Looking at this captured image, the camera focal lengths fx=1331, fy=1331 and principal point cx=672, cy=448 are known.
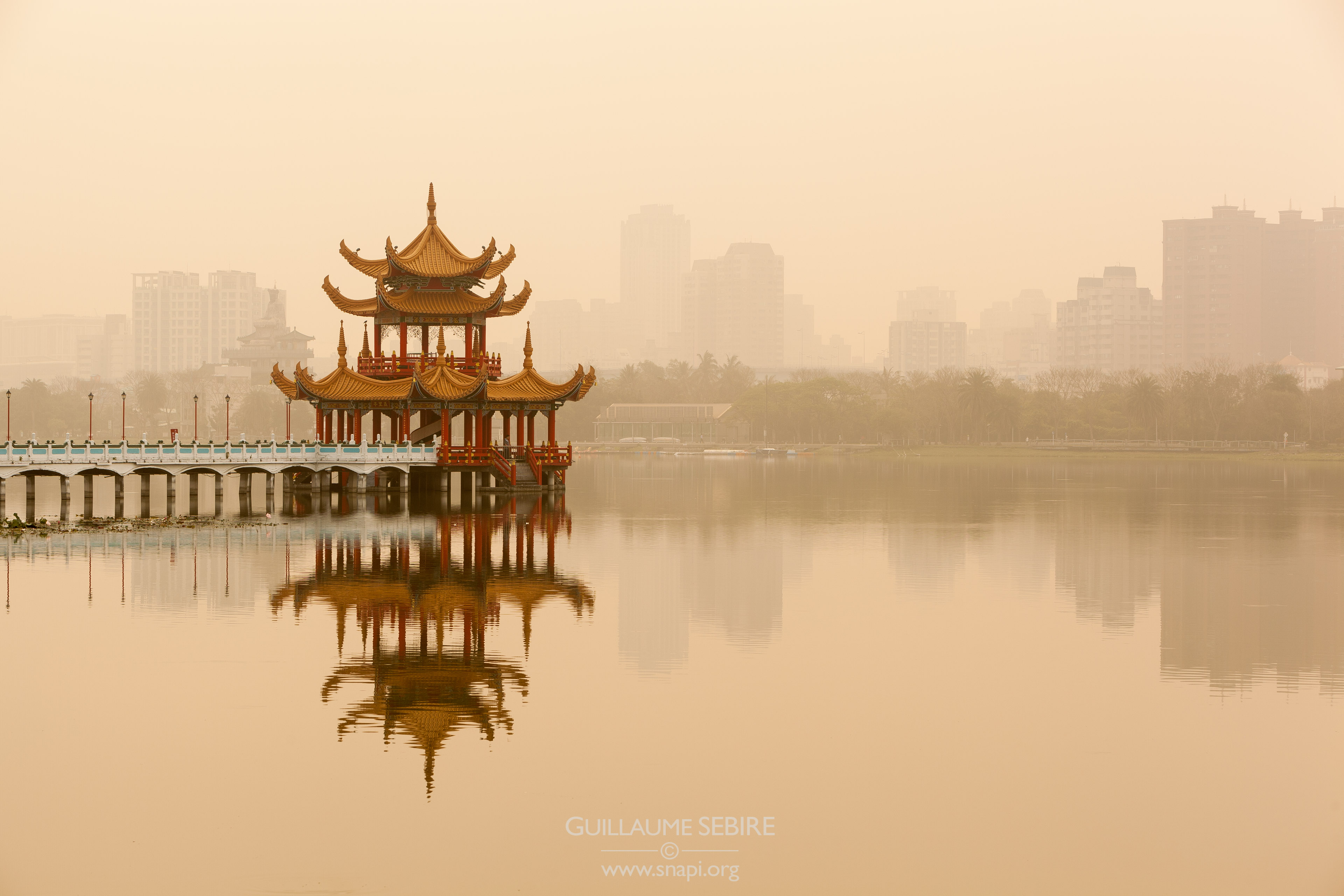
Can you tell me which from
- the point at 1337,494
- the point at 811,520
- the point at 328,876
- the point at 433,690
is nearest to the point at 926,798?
the point at 328,876

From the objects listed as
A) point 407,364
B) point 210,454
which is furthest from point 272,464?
point 407,364

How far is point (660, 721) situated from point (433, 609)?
891 cm

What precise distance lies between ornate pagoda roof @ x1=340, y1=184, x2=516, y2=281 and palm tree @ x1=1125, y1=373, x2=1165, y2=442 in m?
81.6

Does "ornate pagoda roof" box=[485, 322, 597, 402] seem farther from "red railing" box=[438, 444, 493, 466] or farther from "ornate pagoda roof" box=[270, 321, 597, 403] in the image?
"red railing" box=[438, 444, 493, 466]

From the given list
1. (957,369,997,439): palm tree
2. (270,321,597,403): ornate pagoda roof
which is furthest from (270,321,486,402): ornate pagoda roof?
(957,369,997,439): palm tree

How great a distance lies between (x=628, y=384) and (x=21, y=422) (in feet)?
223

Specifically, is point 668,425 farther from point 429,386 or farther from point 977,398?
point 429,386

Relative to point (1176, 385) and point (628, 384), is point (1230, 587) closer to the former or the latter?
point (1176, 385)

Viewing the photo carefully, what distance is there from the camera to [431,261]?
176ft

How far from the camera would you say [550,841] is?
13.5 metres

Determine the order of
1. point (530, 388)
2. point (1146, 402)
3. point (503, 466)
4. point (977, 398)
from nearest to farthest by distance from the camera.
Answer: point (503, 466) → point (530, 388) → point (1146, 402) → point (977, 398)

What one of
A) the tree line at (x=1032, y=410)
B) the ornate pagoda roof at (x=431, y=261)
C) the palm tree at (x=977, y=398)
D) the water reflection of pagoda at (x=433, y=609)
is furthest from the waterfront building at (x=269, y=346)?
the water reflection of pagoda at (x=433, y=609)

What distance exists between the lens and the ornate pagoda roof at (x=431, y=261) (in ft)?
173

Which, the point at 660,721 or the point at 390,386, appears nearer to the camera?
the point at 660,721
